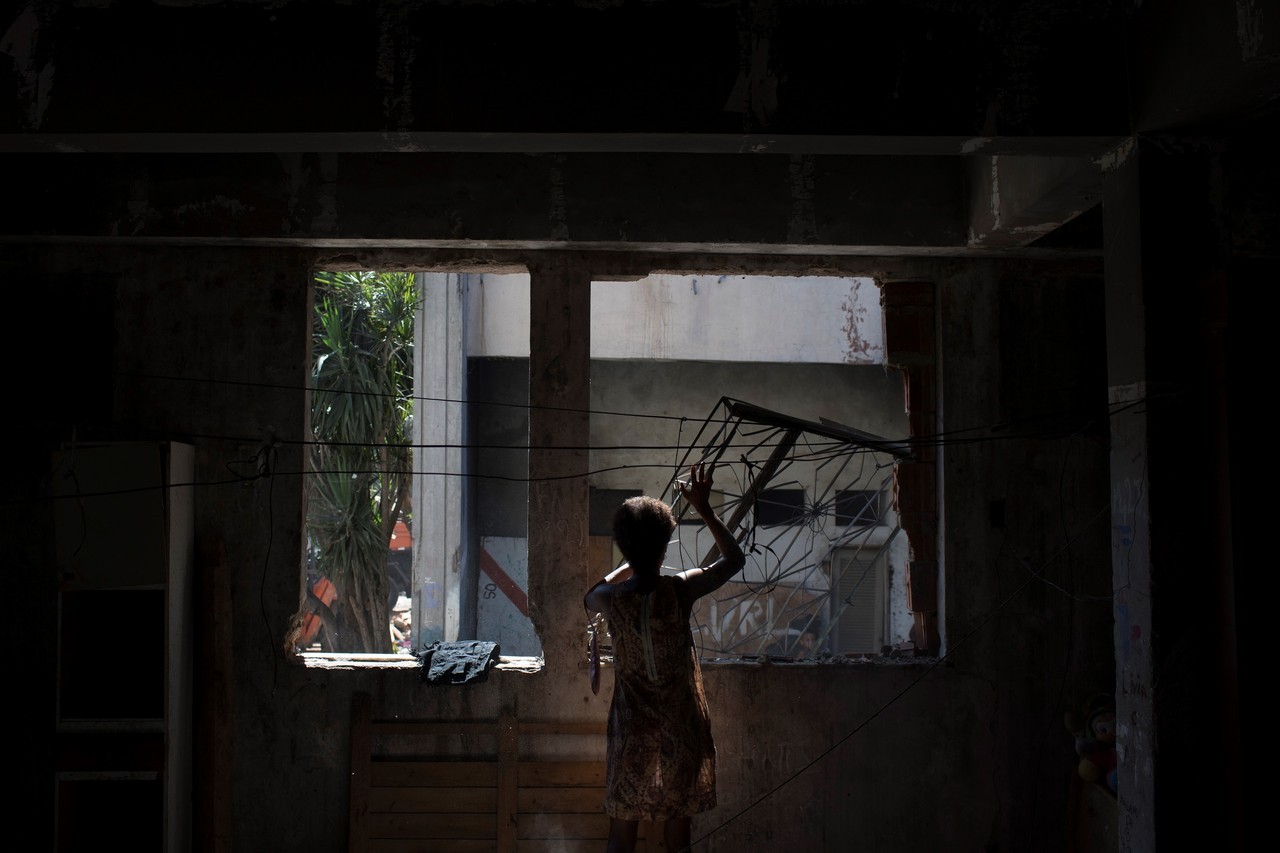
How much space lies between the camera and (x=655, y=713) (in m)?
3.29

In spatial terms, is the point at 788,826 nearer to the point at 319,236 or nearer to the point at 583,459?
the point at 583,459

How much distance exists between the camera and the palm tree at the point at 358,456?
936 cm

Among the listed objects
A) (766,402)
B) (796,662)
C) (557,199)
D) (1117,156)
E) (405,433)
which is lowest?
(796,662)

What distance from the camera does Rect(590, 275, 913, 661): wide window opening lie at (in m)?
9.80

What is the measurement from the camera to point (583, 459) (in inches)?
168

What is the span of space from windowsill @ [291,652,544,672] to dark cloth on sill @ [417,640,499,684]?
0.05 meters

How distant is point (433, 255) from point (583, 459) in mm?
1210

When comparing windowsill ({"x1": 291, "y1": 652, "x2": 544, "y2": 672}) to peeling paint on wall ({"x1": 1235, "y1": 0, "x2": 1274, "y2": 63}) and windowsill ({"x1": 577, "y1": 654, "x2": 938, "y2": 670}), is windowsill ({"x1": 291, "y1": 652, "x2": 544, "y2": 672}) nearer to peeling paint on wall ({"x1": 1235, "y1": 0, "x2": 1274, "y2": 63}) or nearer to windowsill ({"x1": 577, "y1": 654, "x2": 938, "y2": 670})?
windowsill ({"x1": 577, "y1": 654, "x2": 938, "y2": 670})

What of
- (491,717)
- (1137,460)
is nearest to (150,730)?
(491,717)

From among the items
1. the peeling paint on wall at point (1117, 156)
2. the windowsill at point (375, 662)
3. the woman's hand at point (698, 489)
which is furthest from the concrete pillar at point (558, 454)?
the peeling paint on wall at point (1117, 156)

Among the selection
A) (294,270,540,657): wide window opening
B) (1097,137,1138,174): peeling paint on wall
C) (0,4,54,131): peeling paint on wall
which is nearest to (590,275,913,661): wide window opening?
(294,270,540,657): wide window opening

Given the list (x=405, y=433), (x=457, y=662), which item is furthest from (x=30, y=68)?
(x=405, y=433)

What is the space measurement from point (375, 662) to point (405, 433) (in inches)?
238

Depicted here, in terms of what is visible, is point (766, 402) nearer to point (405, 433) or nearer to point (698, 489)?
point (405, 433)
